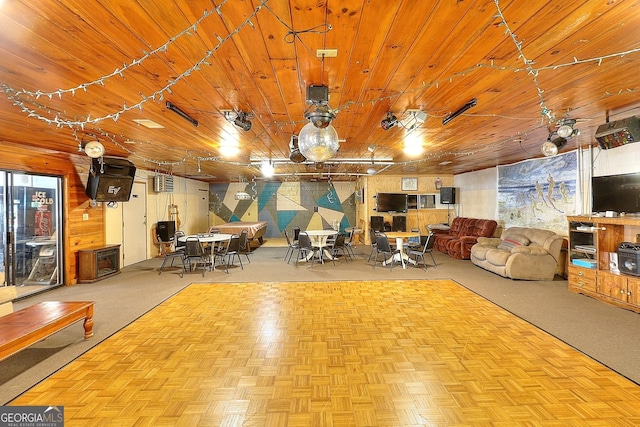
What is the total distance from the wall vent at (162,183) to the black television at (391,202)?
6.48 m

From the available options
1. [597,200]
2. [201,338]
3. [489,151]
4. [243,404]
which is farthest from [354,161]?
[243,404]

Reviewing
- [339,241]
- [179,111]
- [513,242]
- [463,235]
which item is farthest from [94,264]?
[463,235]

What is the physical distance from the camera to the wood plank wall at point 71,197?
483 centimetres

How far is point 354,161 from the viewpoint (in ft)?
22.3

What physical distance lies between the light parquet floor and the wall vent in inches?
213

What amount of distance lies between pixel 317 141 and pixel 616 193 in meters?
5.07

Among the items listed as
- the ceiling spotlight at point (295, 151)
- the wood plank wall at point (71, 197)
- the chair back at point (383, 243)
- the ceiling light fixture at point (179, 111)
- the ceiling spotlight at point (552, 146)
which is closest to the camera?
the ceiling light fixture at point (179, 111)

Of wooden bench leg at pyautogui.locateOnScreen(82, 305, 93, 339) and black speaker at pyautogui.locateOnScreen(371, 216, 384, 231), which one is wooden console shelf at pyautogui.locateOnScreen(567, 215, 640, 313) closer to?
black speaker at pyautogui.locateOnScreen(371, 216, 384, 231)

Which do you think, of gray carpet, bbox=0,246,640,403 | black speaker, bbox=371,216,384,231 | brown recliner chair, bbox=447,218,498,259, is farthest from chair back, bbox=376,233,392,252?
black speaker, bbox=371,216,384,231

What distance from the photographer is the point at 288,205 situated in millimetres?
12633

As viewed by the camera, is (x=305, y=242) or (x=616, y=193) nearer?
(x=616, y=193)

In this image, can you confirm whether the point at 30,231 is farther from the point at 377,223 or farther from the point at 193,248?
the point at 377,223

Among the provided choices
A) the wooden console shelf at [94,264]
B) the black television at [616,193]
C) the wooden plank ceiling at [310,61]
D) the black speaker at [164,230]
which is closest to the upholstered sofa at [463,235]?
the black television at [616,193]

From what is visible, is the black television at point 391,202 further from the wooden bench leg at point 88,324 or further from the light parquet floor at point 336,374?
the wooden bench leg at point 88,324
